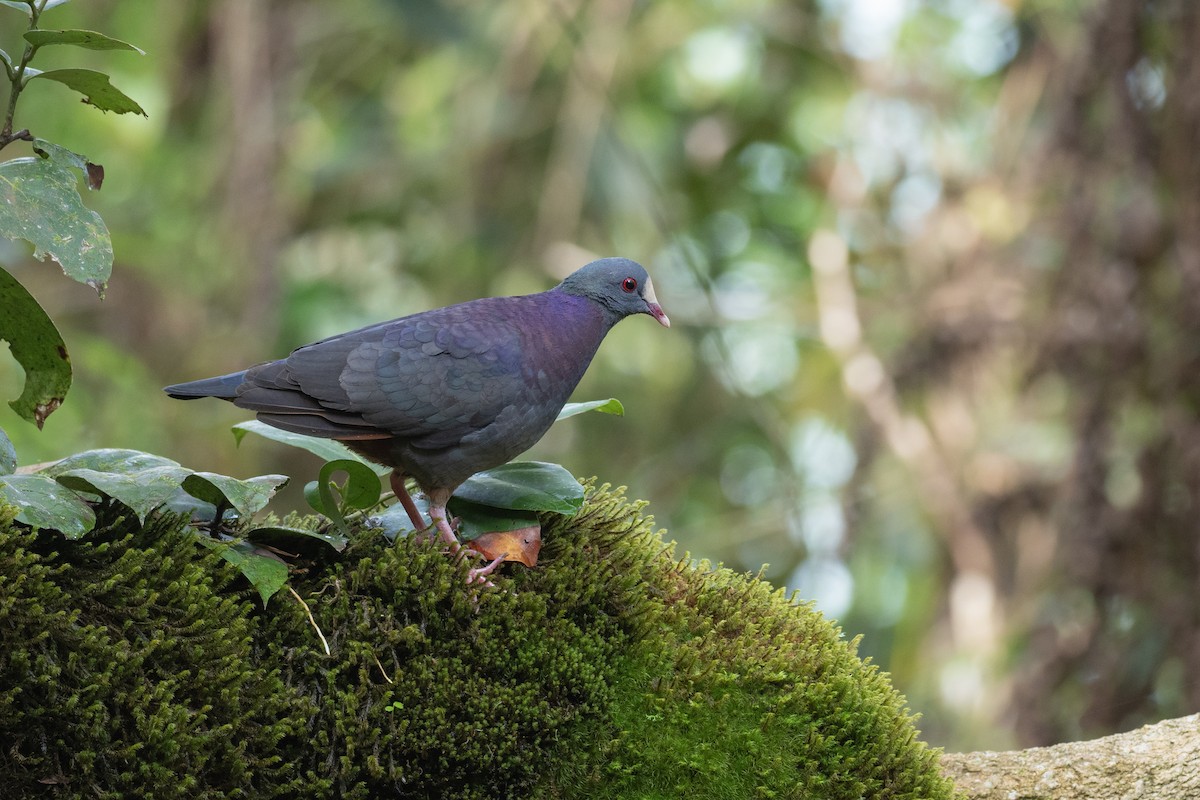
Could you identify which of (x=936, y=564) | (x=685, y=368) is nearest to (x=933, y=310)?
(x=936, y=564)

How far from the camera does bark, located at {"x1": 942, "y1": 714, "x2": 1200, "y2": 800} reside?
300cm

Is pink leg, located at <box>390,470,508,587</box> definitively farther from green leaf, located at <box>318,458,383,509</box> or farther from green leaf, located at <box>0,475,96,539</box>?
green leaf, located at <box>0,475,96,539</box>

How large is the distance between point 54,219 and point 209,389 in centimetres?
62

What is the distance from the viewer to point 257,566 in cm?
267

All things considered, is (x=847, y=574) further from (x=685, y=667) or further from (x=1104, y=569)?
(x=685, y=667)

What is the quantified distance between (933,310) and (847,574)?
6.07ft

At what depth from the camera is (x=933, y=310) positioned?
26.8 feet

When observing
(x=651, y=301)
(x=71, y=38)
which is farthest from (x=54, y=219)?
(x=651, y=301)

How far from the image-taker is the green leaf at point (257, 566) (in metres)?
2.62

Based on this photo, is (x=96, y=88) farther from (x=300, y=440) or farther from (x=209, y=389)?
(x=300, y=440)

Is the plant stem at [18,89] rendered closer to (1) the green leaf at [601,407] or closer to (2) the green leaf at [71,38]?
(2) the green leaf at [71,38]

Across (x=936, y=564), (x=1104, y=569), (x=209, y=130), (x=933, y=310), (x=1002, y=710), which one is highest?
(x=209, y=130)

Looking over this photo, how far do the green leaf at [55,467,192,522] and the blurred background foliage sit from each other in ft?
11.4

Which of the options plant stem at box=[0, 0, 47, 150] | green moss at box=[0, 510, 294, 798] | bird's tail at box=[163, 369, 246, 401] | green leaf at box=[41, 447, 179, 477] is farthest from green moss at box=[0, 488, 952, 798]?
plant stem at box=[0, 0, 47, 150]
